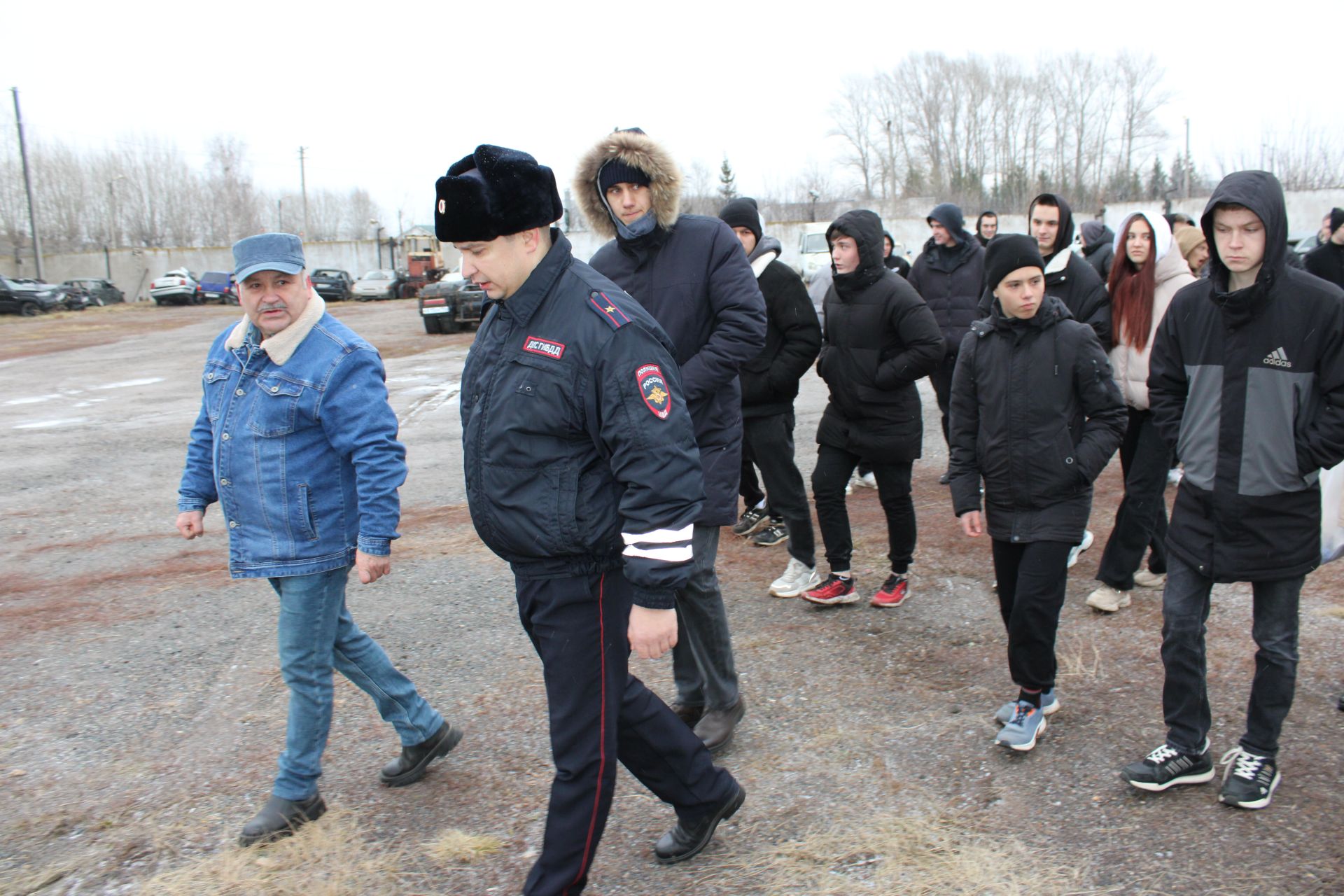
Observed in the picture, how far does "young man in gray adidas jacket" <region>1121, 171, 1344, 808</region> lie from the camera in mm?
2916

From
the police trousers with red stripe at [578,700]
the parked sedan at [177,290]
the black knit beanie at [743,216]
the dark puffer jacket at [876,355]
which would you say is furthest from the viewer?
the parked sedan at [177,290]

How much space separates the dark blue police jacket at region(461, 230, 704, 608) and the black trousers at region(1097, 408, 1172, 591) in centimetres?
319

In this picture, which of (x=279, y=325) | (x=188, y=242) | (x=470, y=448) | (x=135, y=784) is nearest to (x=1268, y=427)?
(x=470, y=448)

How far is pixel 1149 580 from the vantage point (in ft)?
16.8

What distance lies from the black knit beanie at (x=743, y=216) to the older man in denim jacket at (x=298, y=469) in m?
2.62

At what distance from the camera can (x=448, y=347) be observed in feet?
66.3

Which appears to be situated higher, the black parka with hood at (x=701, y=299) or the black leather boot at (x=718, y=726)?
the black parka with hood at (x=701, y=299)

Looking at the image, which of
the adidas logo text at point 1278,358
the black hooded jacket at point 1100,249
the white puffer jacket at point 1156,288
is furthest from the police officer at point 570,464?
the black hooded jacket at point 1100,249

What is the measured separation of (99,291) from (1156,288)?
52.2 meters

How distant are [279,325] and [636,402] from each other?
4.75 ft

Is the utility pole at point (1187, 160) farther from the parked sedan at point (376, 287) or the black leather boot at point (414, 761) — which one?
the black leather boot at point (414, 761)

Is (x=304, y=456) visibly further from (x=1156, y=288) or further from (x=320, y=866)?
(x=1156, y=288)

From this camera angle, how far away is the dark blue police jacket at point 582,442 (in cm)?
234

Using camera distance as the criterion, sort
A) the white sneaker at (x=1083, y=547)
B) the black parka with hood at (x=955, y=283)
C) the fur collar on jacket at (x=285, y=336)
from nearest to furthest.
A: the fur collar on jacket at (x=285, y=336), the white sneaker at (x=1083, y=547), the black parka with hood at (x=955, y=283)
